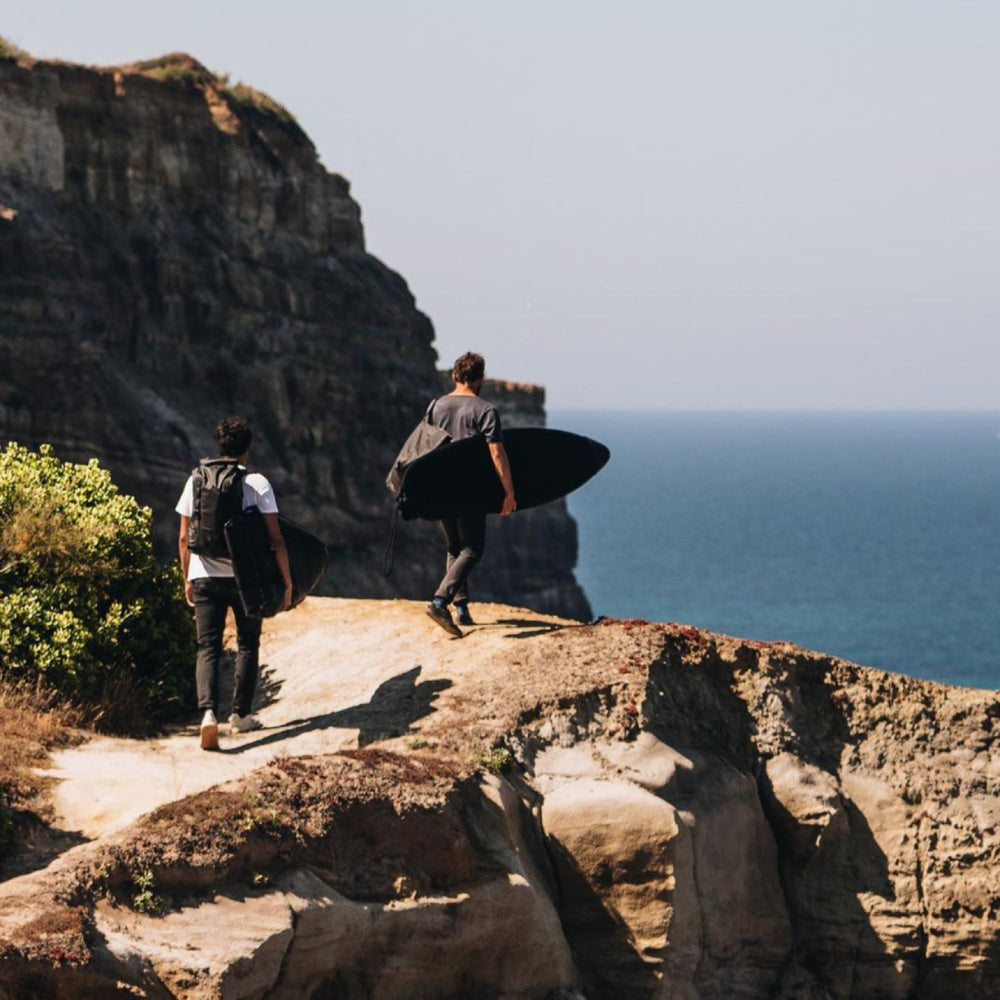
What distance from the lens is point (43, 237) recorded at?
204 feet

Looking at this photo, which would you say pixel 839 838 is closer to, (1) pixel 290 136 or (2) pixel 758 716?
(2) pixel 758 716

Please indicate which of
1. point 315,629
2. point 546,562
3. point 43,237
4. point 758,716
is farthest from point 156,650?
point 546,562

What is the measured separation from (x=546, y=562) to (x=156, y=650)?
90467 mm

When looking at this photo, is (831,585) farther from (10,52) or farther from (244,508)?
(244,508)

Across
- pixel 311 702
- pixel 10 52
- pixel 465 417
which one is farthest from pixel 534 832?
pixel 10 52

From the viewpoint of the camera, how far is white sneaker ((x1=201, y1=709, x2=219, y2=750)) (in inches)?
552

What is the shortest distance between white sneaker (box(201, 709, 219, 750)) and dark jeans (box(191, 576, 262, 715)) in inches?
4.2

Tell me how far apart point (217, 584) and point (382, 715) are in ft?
6.23

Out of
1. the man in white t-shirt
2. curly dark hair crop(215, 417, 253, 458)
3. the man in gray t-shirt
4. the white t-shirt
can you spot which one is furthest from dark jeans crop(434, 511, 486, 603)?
curly dark hair crop(215, 417, 253, 458)

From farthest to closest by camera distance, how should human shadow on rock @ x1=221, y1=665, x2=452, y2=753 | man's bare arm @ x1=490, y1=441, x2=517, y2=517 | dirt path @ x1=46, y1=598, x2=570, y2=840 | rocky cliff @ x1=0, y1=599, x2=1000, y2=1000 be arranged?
1. man's bare arm @ x1=490, y1=441, x2=517, y2=517
2. human shadow on rock @ x1=221, y1=665, x2=452, y2=753
3. dirt path @ x1=46, y1=598, x2=570, y2=840
4. rocky cliff @ x1=0, y1=599, x2=1000, y2=1000

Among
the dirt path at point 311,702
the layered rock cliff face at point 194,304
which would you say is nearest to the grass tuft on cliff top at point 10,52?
the layered rock cliff face at point 194,304

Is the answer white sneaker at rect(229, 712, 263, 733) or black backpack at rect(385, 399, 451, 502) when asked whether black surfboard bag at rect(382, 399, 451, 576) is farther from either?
white sneaker at rect(229, 712, 263, 733)

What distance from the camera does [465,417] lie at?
53.0 ft

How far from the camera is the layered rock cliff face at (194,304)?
61.6m
